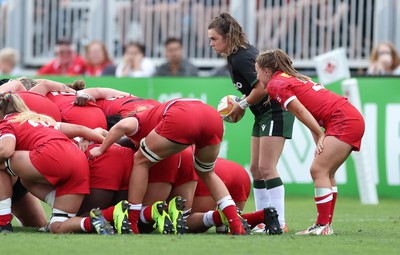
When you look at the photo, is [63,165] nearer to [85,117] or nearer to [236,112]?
[85,117]

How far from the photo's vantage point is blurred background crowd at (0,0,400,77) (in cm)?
1695

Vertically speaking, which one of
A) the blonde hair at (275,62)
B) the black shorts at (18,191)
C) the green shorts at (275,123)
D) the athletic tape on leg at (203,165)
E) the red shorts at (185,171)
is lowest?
the black shorts at (18,191)

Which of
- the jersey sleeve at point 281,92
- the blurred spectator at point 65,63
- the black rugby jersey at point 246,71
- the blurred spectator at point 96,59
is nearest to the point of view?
the jersey sleeve at point 281,92

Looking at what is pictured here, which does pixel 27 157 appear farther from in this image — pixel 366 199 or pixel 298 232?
pixel 366 199

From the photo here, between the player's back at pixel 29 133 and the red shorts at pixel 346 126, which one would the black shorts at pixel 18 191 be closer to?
the player's back at pixel 29 133

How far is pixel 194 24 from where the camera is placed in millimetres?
18203

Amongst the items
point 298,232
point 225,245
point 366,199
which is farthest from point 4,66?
point 225,245

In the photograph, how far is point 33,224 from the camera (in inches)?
377

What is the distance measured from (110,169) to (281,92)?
65.2 inches

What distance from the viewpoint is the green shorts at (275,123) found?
31.6ft

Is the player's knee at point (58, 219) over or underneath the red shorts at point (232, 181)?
underneath

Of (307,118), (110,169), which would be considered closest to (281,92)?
(307,118)

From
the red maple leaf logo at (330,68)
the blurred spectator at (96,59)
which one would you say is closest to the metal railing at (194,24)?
the blurred spectator at (96,59)

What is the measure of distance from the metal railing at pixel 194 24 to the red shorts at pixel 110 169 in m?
9.14
